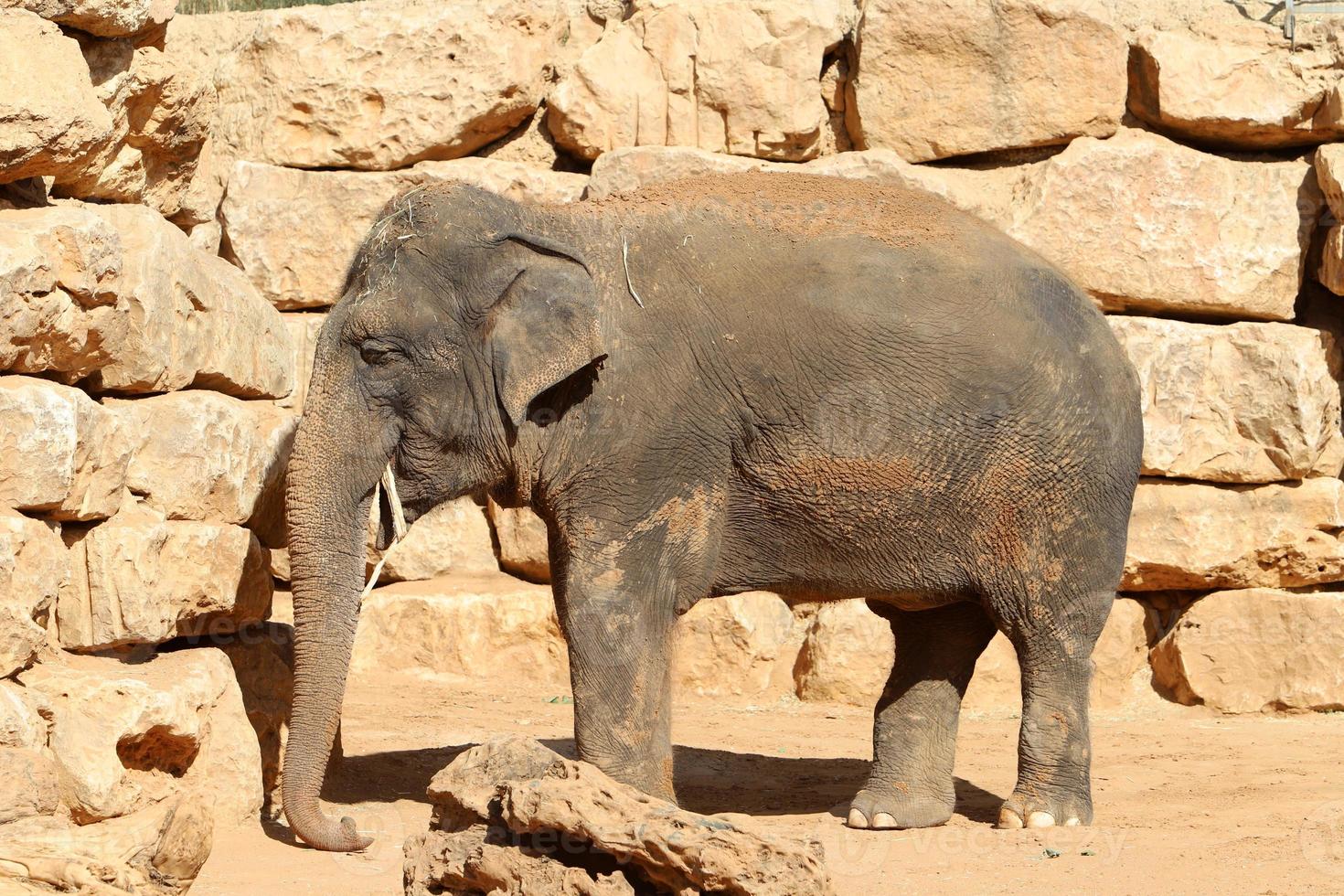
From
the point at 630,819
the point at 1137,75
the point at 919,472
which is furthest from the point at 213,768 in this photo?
the point at 1137,75

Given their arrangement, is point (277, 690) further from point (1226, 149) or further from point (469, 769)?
point (1226, 149)

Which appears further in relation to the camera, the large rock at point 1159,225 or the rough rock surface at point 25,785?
the large rock at point 1159,225

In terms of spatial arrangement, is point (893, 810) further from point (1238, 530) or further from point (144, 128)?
point (144, 128)

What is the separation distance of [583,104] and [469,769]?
5.00m

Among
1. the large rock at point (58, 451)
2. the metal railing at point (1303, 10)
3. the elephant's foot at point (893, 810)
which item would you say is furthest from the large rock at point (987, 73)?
the large rock at point (58, 451)

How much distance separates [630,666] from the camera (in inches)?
215

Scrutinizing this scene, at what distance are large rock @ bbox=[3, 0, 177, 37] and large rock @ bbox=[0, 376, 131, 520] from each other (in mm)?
1241

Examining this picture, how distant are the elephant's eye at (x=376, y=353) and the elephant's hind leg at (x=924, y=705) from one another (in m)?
2.17

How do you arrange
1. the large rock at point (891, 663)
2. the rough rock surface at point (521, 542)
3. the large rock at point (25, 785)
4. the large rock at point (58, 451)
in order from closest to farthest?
the large rock at point (25, 785), the large rock at point (58, 451), the large rock at point (891, 663), the rough rock surface at point (521, 542)

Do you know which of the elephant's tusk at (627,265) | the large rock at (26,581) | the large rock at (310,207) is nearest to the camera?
the large rock at (26,581)

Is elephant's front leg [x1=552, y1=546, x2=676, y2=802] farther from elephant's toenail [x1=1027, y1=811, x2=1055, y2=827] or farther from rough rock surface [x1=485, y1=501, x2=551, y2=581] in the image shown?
rough rock surface [x1=485, y1=501, x2=551, y2=581]

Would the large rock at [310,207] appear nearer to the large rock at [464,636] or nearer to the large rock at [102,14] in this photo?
the large rock at [464,636]

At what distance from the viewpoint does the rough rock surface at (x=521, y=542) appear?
29.1 feet

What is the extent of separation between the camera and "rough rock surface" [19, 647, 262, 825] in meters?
4.96
